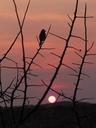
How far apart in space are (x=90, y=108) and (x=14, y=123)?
14.1m

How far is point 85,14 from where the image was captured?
11.0 ft

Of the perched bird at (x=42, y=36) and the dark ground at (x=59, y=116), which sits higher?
the dark ground at (x=59, y=116)

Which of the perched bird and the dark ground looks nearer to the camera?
the perched bird

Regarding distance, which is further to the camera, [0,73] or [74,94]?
[0,73]

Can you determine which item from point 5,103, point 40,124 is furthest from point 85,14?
point 40,124

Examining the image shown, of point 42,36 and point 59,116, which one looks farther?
point 59,116

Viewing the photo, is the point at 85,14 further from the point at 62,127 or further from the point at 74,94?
the point at 62,127

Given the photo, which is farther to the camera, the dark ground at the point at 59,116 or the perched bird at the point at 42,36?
the dark ground at the point at 59,116

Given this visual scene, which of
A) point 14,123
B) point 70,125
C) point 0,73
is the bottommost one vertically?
point 14,123

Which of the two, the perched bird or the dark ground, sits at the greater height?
the dark ground

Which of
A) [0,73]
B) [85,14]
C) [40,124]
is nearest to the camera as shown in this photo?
[85,14]

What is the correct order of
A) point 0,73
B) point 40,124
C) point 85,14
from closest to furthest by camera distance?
point 85,14 < point 0,73 < point 40,124

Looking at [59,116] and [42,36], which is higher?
[59,116]

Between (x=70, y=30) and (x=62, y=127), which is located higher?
(x=62, y=127)
